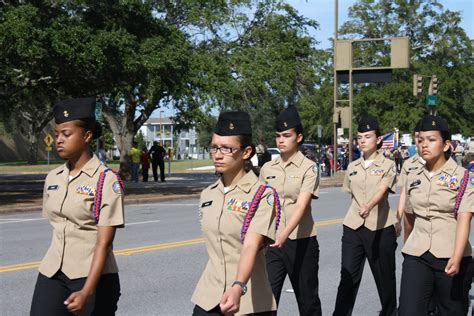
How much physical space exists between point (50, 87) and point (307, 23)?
17.5 meters

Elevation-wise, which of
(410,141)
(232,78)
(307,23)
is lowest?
(410,141)

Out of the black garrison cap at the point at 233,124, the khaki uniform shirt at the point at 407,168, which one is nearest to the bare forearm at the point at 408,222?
the khaki uniform shirt at the point at 407,168

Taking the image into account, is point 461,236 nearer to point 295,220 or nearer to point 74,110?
point 295,220

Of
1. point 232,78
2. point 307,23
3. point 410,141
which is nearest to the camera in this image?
point 232,78

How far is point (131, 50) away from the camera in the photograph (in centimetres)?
2502

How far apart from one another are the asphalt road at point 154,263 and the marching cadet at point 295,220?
1.47 metres

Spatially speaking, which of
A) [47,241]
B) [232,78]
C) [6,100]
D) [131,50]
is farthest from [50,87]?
[47,241]

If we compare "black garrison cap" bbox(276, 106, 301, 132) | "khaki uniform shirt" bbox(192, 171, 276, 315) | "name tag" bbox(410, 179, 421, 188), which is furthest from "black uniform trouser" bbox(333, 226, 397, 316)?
"khaki uniform shirt" bbox(192, 171, 276, 315)

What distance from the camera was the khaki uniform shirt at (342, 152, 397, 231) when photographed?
26.3 feet

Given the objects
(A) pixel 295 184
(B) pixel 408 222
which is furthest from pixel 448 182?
(A) pixel 295 184

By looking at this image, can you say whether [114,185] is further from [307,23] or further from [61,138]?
[307,23]

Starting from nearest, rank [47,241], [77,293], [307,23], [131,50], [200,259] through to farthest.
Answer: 1. [77,293]
2. [200,259]
3. [47,241]
4. [131,50]
5. [307,23]

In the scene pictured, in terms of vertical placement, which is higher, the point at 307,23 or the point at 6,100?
the point at 307,23

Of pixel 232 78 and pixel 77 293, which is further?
pixel 232 78
